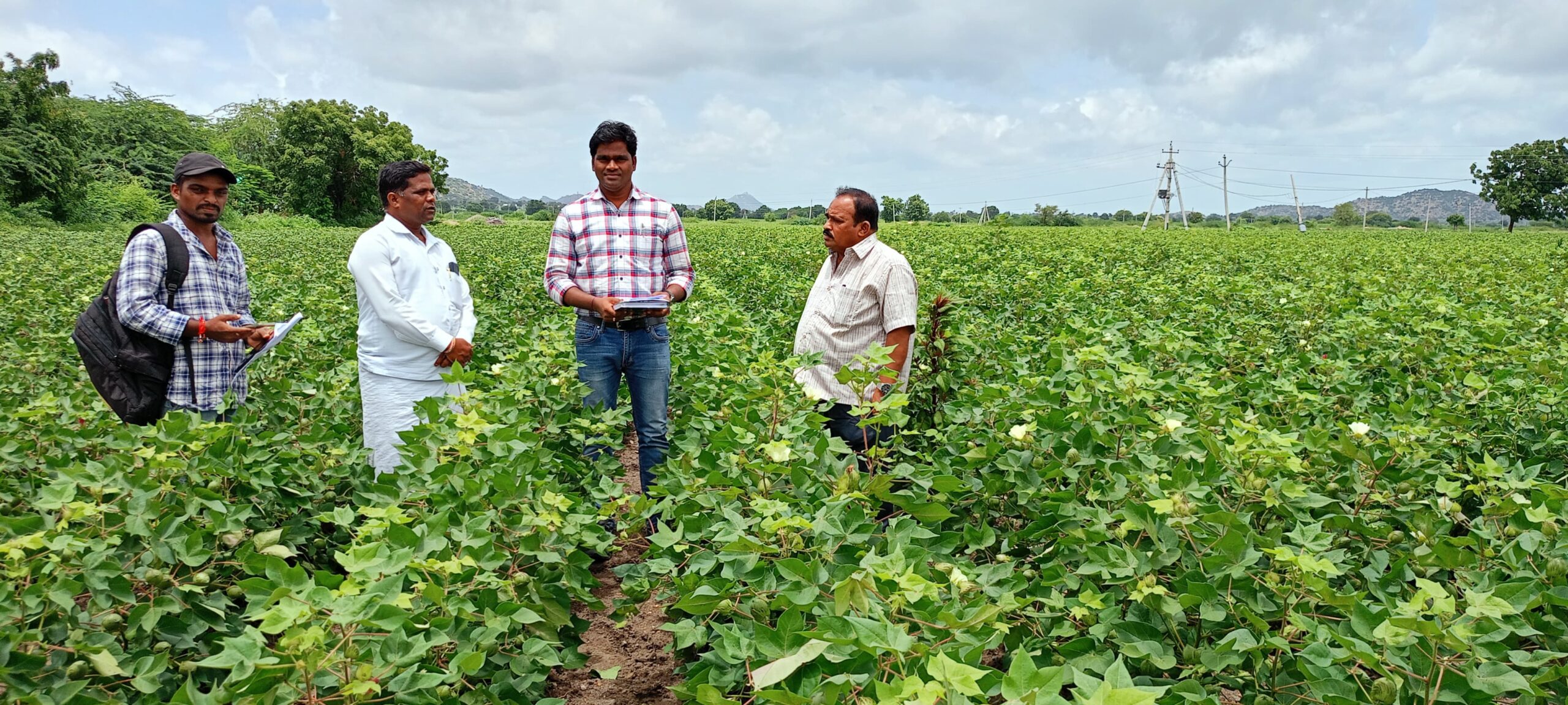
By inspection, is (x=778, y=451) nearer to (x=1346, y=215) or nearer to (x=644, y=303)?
(x=644, y=303)

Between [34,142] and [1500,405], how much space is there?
38.7m

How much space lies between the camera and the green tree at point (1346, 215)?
72.5m

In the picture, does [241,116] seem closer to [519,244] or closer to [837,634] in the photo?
[519,244]

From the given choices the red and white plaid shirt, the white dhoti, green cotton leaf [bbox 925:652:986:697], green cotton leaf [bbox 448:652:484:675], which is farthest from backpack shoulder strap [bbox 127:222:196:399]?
green cotton leaf [bbox 925:652:986:697]

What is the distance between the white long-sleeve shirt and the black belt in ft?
1.70

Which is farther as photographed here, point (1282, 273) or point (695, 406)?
point (1282, 273)

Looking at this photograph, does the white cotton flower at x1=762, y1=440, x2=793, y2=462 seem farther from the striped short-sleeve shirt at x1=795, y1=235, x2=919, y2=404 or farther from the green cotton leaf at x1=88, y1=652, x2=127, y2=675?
the green cotton leaf at x1=88, y1=652, x2=127, y2=675

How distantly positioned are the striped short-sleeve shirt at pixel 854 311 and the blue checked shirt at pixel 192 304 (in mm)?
2257

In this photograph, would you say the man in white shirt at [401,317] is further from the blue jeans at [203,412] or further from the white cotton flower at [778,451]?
the white cotton flower at [778,451]

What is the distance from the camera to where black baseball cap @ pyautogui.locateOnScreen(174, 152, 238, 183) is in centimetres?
328

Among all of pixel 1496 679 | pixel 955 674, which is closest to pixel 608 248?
pixel 955 674

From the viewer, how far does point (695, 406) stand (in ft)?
11.4

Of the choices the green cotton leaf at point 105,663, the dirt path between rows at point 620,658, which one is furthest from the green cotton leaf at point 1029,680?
the green cotton leaf at point 105,663

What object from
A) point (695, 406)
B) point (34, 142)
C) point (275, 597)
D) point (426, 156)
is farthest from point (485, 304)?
point (426, 156)
